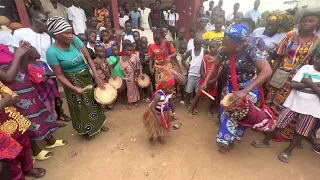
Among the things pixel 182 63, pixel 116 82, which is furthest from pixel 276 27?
pixel 116 82

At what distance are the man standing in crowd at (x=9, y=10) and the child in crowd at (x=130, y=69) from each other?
374cm

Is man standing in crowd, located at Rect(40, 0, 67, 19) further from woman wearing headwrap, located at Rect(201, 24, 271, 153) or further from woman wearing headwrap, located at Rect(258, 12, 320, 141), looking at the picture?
woman wearing headwrap, located at Rect(258, 12, 320, 141)

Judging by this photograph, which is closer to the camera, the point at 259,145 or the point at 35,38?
the point at 259,145

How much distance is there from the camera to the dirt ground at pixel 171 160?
8.70 feet

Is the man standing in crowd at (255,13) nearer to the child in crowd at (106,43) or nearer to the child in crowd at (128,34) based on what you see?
the child in crowd at (128,34)

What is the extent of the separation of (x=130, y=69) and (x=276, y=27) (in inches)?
119

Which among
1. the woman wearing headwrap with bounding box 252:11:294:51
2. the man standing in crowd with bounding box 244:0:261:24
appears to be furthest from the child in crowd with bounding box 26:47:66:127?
the man standing in crowd with bounding box 244:0:261:24

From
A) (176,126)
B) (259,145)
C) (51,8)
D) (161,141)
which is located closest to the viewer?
(259,145)

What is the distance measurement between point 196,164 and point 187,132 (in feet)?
→ 2.83

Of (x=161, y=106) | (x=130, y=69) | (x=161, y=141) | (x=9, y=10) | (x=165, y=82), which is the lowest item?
(x=161, y=141)

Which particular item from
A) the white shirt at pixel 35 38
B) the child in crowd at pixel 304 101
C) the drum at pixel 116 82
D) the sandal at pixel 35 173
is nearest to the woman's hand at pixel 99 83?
the drum at pixel 116 82

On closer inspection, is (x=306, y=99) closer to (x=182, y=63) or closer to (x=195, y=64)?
(x=195, y=64)

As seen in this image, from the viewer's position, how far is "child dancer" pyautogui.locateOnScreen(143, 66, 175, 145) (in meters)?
2.95

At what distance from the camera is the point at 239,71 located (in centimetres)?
264
